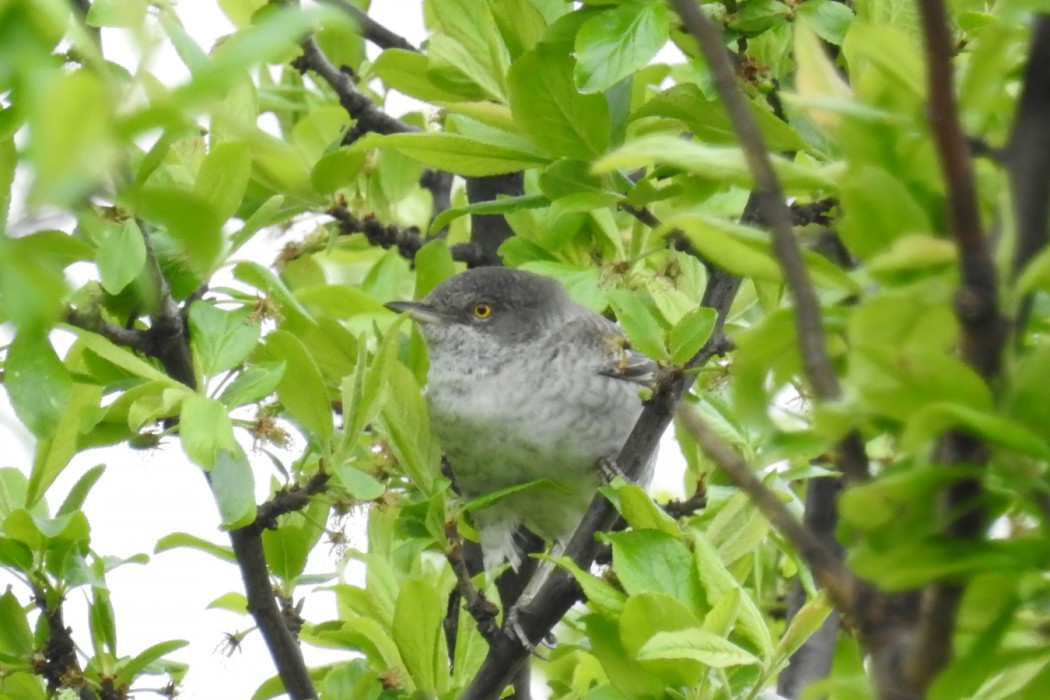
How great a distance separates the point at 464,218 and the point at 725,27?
259 cm

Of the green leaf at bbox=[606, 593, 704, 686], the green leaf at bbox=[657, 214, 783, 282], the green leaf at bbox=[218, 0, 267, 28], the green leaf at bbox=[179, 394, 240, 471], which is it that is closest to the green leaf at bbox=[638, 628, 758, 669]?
the green leaf at bbox=[606, 593, 704, 686]

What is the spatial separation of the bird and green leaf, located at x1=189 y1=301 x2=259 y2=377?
1.37 m

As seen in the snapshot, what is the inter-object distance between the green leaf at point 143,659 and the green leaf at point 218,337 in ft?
2.33

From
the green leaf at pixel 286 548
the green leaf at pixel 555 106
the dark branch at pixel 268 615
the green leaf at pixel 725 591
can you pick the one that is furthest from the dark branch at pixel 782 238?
the green leaf at pixel 286 548

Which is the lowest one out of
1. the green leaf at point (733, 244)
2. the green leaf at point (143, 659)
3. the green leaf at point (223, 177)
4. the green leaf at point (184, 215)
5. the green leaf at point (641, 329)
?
the green leaf at point (143, 659)

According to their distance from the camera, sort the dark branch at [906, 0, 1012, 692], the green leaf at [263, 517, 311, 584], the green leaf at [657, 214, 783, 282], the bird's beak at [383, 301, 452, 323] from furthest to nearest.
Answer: the bird's beak at [383, 301, 452, 323], the green leaf at [263, 517, 311, 584], the green leaf at [657, 214, 783, 282], the dark branch at [906, 0, 1012, 692]

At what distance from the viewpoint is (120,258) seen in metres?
2.60

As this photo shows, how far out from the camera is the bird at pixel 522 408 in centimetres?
454

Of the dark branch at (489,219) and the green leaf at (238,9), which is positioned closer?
the green leaf at (238,9)

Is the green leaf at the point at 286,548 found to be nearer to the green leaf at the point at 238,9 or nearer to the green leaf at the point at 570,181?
the green leaf at the point at 570,181

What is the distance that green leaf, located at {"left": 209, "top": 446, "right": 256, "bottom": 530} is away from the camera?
2924 mm

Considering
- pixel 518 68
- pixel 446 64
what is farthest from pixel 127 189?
pixel 446 64

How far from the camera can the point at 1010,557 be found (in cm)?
126

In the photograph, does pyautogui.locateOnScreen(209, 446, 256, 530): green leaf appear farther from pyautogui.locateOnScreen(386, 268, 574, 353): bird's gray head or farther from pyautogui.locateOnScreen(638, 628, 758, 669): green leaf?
pyautogui.locateOnScreen(386, 268, 574, 353): bird's gray head
